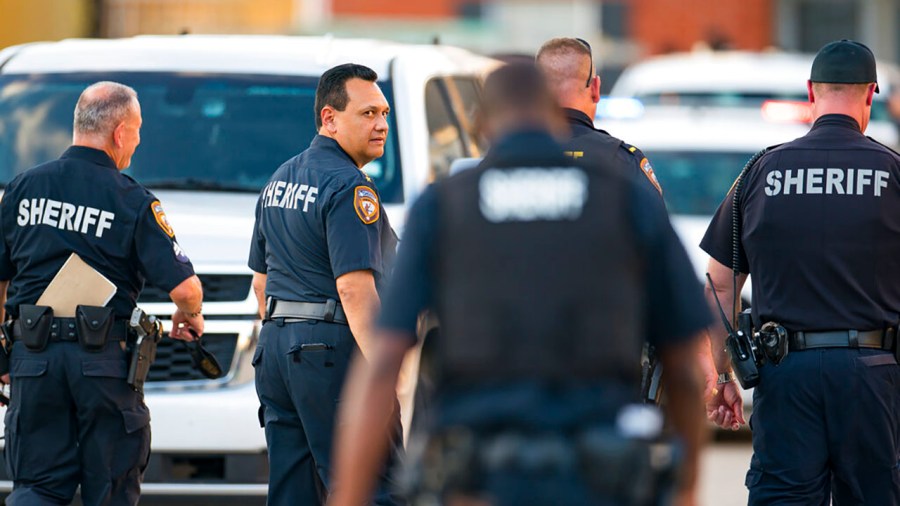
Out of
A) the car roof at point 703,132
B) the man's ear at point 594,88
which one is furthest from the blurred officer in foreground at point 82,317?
the car roof at point 703,132

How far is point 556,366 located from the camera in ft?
10.5

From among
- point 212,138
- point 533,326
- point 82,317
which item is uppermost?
point 212,138

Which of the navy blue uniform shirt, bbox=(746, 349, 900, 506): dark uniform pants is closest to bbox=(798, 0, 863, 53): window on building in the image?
bbox=(746, 349, 900, 506): dark uniform pants

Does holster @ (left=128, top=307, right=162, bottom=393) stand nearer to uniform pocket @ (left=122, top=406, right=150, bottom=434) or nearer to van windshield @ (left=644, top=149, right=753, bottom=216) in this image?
uniform pocket @ (left=122, top=406, right=150, bottom=434)

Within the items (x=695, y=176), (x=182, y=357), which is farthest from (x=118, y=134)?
(x=695, y=176)

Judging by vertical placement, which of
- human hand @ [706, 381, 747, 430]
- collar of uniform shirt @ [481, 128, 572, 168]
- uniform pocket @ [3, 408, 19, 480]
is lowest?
uniform pocket @ [3, 408, 19, 480]

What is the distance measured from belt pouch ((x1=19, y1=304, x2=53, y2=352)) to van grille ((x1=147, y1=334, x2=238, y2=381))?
3.14ft

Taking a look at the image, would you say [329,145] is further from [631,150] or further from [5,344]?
[5,344]

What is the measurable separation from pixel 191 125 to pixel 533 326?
14.3 feet

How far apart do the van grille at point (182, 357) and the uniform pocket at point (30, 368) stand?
94 centimetres

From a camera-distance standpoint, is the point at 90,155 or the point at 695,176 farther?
the point at 695,176

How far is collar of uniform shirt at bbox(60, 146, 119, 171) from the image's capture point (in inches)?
224

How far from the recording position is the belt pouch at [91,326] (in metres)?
5.54

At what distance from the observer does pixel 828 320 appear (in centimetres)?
514
